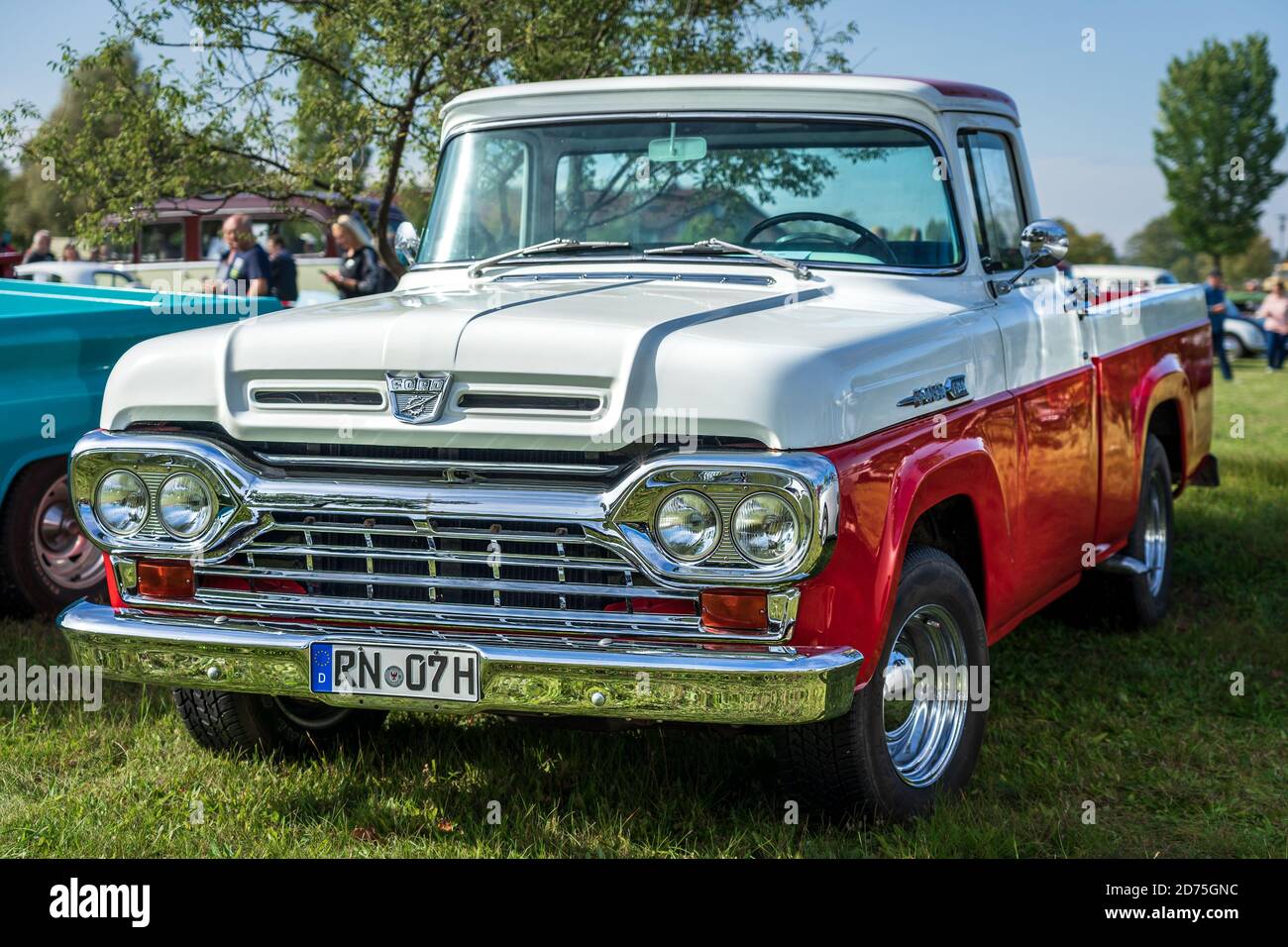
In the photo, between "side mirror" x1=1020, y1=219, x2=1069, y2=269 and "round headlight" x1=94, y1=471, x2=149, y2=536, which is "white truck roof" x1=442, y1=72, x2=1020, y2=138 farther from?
"round headlight" x1=94, y1=471, x2=149, y2=536

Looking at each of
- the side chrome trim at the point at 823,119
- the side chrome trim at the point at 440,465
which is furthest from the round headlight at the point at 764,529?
the side chrome trim at the point at 823,119

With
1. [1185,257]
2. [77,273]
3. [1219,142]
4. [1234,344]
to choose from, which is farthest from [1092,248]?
[77,273]

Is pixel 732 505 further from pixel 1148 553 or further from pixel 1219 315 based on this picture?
pixel 1219 315

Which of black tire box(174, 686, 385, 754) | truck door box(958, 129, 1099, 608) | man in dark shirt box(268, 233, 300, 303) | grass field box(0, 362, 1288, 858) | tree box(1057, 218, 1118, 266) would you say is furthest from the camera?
tree box(1057, 218, 1118, 266)

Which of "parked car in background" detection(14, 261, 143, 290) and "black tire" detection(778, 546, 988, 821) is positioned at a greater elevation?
"parked car in background" detection(14, 261, 143, 290)

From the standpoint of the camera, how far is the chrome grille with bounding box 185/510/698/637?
335cm

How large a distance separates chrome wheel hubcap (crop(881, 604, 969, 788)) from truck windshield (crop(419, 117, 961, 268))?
1225 mm

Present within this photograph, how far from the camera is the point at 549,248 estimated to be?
15.6ft

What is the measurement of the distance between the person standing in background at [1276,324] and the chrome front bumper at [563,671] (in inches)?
898

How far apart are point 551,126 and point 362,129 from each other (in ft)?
20.4

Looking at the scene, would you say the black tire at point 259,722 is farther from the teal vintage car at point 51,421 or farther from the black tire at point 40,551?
the teal vintage car at point 51,421

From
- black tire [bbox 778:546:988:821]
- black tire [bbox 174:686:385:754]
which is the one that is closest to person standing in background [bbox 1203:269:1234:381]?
black tire [bbox 778:546:988:821]
